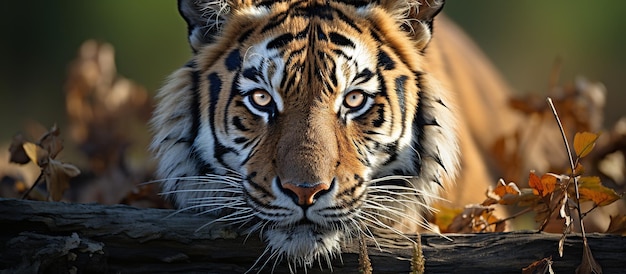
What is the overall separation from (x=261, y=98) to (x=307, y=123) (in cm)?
19

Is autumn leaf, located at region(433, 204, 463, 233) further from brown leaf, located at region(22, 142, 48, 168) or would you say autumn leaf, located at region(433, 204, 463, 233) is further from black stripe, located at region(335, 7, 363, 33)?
brown leaf, located at region(22, 142, 48, 168)

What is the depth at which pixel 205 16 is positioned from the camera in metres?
2.71

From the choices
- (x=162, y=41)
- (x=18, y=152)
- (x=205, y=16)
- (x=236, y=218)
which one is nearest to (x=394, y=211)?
(x=236, y=218)

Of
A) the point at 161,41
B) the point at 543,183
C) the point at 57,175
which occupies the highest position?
the point at 543,183

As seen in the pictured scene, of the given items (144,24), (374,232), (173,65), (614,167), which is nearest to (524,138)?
(614,167)

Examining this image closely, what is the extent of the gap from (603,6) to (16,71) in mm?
5902

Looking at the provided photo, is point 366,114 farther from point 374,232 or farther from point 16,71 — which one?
point 16,71

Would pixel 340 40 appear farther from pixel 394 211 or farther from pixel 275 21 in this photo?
pixel 394 211

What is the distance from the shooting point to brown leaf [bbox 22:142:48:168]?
270 cm

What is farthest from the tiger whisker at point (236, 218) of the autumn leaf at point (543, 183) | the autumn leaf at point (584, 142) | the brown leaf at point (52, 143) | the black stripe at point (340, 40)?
the autumn leaf at point (584, 142)

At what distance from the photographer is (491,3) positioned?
9609 millimetres

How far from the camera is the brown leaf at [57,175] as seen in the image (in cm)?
271

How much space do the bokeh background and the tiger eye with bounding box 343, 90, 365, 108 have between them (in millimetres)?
5196

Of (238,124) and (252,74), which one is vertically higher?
(252,74)
